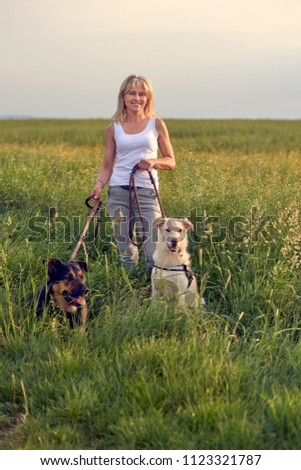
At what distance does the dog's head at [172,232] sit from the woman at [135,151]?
848mm

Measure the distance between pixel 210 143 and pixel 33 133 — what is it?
562 inches

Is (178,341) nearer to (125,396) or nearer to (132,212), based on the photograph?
(125,396)

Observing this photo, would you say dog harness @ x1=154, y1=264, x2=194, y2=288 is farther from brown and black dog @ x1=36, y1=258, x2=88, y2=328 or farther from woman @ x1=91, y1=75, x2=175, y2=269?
woman @ x1=91, y1=75, x2=175, y2=269

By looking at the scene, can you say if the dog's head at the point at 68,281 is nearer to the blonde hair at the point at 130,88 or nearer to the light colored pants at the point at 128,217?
the light colored pants at the point at 128,217

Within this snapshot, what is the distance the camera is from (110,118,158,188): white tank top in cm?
649

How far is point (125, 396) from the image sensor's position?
4137 millimetres

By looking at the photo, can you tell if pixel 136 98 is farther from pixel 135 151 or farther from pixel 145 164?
pixel 145 164

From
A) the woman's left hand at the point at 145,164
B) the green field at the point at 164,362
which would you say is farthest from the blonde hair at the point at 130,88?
the green field at the point at 164,362

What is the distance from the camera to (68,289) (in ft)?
17.5

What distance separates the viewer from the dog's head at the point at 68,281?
5.31m

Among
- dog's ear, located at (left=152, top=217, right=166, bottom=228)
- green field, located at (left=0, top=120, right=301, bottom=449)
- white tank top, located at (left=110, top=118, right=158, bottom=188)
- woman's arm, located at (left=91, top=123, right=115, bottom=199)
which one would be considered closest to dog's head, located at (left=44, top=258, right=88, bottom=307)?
green field, located at (left=0, top=120, right=301, bottom=449)

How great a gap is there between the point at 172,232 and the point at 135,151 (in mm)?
1402

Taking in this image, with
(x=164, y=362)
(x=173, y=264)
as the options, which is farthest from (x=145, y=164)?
(x=164, y=362)

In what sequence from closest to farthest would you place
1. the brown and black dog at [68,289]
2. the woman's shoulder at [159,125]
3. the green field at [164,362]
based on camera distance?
the green field at [164,362] → the brown and black dog at [68,289] → the woman's shoulder at [159,125]
